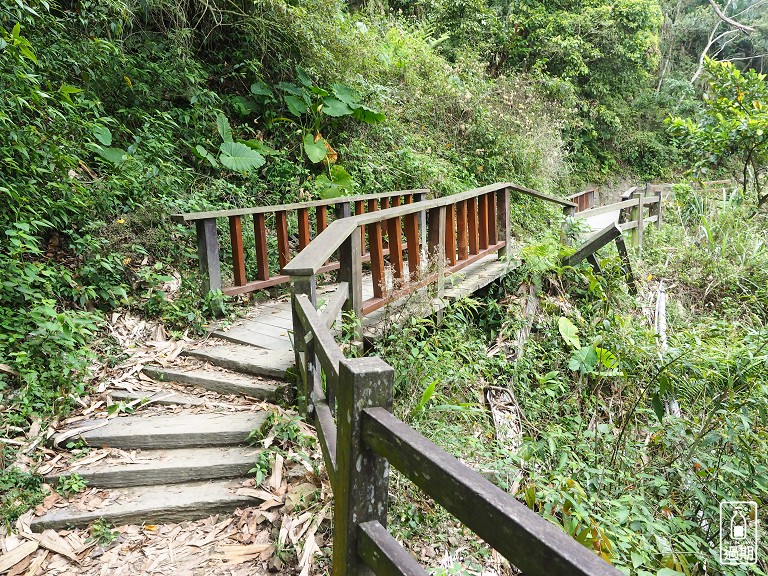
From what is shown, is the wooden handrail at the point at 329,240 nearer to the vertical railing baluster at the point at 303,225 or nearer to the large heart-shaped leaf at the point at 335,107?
the vertical railing baluster at the point at 303,225

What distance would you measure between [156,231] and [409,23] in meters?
11.1

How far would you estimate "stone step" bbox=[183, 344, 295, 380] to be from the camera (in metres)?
3.73

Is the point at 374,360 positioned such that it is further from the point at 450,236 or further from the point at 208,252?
the point at 450,236

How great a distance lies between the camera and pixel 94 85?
6.44 metres

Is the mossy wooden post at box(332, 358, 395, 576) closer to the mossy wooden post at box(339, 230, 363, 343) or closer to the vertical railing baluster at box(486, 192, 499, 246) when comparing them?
the mossy wooden post at box(339, 230, 363, 343)

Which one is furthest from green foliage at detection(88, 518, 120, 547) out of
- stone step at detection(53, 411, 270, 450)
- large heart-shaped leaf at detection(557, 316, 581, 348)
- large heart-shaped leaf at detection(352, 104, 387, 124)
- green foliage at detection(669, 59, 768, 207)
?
green foliage at detection(669, 59, 768, 207)

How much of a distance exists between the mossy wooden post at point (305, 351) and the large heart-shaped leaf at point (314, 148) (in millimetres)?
4532

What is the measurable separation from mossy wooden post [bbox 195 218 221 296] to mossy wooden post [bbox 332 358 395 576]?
3.22 m

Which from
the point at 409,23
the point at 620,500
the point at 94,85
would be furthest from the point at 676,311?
the point at 409,23

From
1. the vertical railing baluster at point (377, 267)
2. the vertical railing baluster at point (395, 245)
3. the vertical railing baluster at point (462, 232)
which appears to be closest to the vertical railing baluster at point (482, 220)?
the vertical railing baluster at point (462, 232)

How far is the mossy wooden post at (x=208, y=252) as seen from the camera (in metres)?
4.67

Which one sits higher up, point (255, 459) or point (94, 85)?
point (94, 85)

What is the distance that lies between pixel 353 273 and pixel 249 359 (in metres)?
1.03

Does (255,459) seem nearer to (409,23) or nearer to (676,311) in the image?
(676,311)
